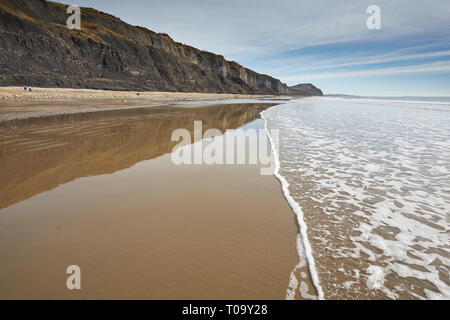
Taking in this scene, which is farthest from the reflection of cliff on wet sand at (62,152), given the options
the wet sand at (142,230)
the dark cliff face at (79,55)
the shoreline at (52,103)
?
the dark cliff face at (79,55)

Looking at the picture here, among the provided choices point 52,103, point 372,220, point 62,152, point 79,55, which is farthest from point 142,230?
point 79,55

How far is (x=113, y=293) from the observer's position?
86.8 inches

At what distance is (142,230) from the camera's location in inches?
128

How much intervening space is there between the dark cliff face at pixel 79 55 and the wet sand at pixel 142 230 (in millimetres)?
48233

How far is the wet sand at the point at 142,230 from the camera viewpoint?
2.33 meters

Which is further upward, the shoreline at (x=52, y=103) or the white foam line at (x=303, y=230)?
the shoreline at (x=52, y=103)

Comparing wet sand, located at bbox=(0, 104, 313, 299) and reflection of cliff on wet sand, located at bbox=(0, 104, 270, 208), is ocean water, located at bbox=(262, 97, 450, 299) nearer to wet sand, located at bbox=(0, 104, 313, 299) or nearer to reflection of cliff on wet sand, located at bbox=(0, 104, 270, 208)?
wet sand, located at bbox=(0, 104, 313, 299)

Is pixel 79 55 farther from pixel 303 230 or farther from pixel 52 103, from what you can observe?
pixel 303 230

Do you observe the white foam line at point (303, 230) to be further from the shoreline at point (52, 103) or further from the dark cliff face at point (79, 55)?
the dark cliff face at point (79, 55)
